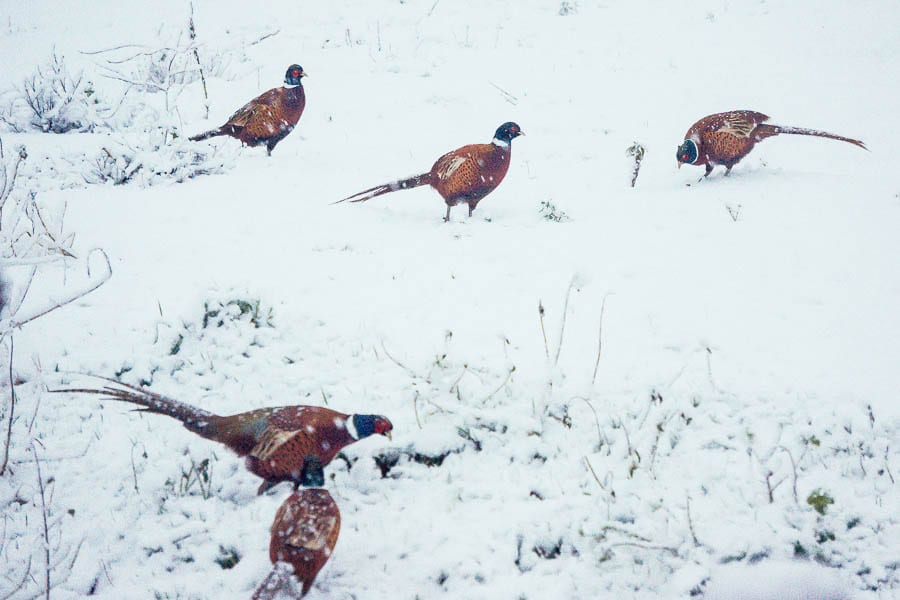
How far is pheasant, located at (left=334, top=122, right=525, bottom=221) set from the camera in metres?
5.94

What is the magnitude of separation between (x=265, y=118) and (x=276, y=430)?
5641 millimetres

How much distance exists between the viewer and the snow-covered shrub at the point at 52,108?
331 inches

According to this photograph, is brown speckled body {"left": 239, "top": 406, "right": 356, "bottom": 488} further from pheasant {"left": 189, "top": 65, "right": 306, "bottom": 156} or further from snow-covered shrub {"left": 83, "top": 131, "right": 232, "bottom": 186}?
pheasant {"left": 189, "top": 65, "right": 306, "bottom": 156}

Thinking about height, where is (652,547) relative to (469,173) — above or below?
below

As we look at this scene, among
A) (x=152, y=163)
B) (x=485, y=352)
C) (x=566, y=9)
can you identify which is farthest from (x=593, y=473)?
(x=566, y=9)

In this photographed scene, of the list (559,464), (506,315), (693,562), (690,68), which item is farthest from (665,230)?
(690,68)

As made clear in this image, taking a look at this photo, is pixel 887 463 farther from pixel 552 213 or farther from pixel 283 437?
pixel 552 213

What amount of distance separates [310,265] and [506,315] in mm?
1828

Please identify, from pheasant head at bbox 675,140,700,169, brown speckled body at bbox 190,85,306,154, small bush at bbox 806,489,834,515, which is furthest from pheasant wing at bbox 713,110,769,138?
brown speckled body at bbox 190,85,306,154

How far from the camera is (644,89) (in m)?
9.49

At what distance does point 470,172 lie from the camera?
5.91 meters

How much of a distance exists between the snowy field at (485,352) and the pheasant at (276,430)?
0.74 feet

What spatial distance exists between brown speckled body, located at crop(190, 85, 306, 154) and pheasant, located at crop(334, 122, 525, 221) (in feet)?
7.32

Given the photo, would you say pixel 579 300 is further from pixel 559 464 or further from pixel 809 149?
pixel 809 149
